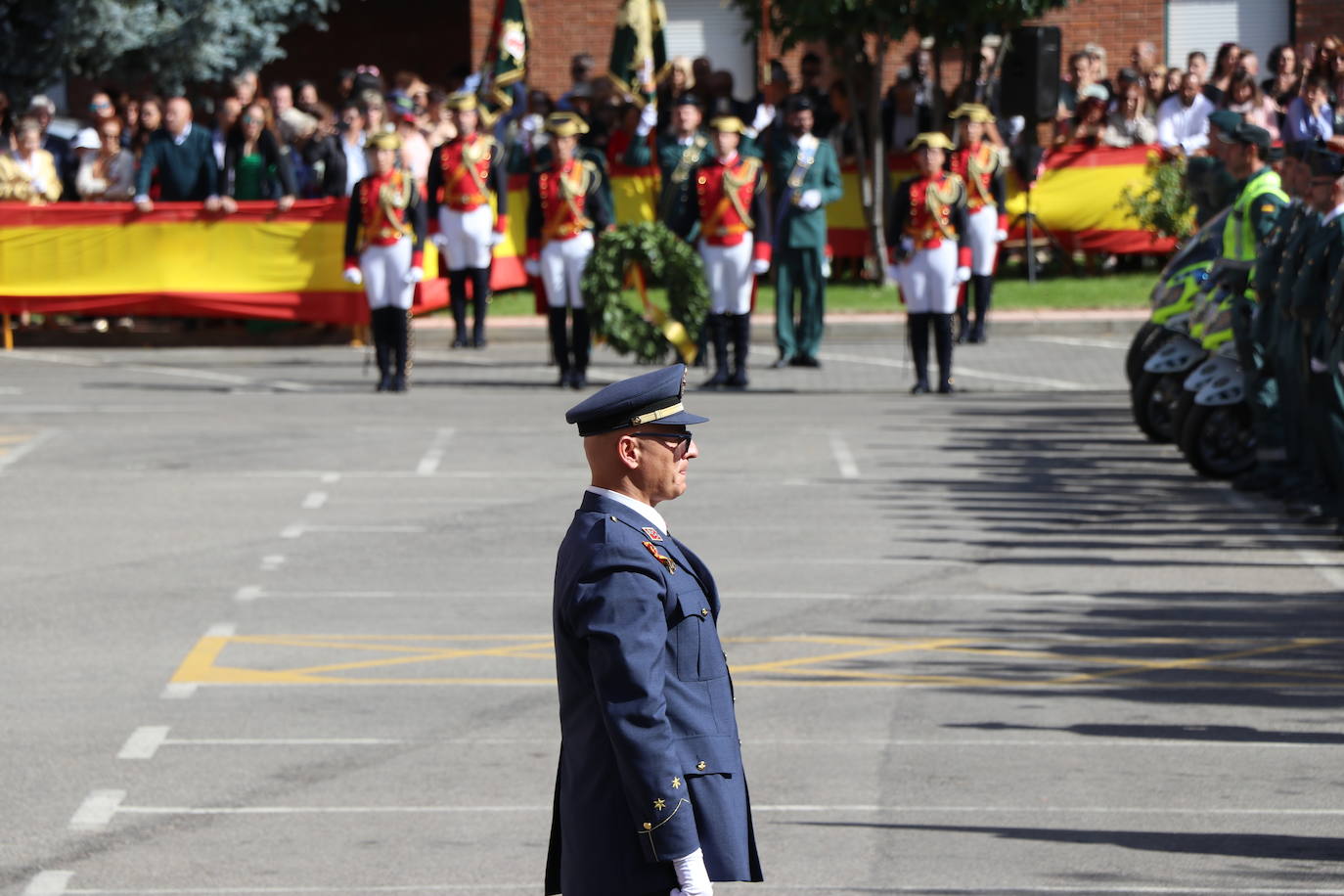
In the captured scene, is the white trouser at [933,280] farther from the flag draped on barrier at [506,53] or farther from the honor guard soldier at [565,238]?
the flag draped on barrier at [506,53]

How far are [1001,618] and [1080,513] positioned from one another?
122 inches

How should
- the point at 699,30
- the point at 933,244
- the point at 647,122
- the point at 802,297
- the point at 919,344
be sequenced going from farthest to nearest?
the point at 699,30 < the point at 647,122 < the point at 802,297 < the point at 919,344 < the point at 933,244

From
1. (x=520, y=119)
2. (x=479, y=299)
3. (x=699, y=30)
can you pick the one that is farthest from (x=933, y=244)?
(x=699, y=30)

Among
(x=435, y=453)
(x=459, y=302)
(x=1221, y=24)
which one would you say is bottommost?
(x=435, y=453)

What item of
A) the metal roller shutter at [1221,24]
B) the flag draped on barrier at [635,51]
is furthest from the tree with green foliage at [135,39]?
the metal roller shutter at [1221,24]

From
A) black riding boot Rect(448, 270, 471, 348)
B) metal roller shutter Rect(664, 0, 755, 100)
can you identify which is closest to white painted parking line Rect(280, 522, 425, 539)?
black riding boot Rect(448, 270, 471, 348)

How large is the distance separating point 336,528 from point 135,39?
18625 millimetres

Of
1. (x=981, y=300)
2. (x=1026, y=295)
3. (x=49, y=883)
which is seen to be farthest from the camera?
(x=1026, y=295)

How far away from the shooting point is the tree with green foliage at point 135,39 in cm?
3002

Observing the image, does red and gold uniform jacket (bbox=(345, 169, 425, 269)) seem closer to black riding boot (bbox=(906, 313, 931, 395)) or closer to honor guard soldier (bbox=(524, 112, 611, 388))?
honor guard soldier (bbox=(524, 112, 611, 388))

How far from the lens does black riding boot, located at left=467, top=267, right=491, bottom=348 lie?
23.2 metres

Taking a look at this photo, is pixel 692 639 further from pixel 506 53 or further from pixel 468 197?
pixel 506 53

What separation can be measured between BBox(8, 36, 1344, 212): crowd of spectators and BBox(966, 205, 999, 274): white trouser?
7.62 feet

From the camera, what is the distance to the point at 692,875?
15.3 ft
